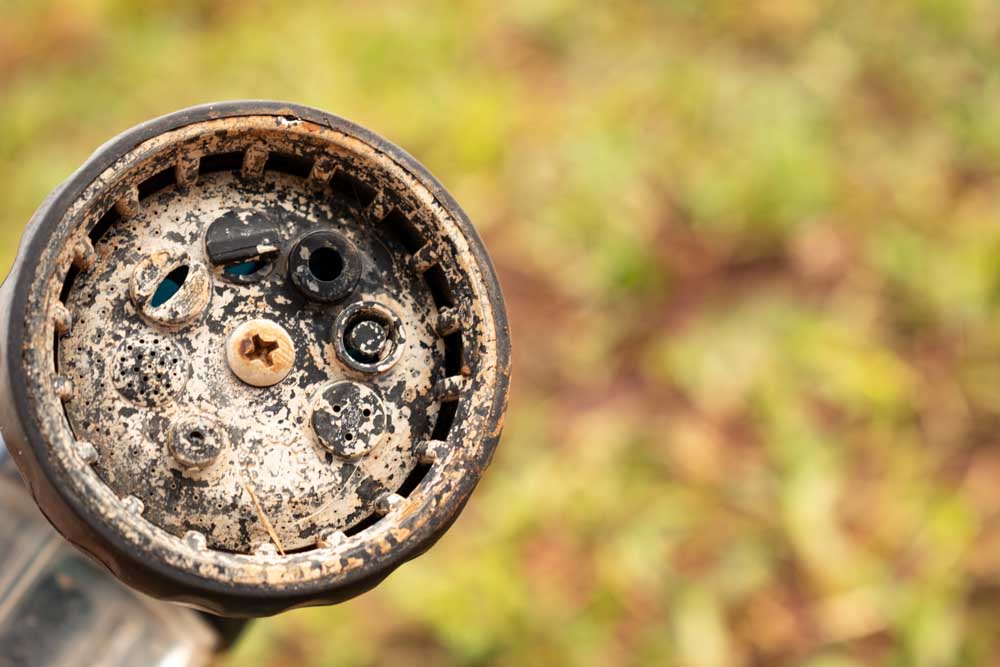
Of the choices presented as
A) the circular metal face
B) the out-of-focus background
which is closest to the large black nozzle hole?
the circular metal face

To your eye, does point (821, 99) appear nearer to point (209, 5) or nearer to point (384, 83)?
point (384, 83)

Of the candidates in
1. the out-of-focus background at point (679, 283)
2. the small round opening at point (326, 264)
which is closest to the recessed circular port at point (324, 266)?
the small round opening at point (326, 264)

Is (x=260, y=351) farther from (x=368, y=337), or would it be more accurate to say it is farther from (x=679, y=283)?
(x=679, y=283)

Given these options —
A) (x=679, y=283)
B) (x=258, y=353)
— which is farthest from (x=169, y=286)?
(x=679, y=283)

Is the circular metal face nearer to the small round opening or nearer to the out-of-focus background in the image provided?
the small round opening

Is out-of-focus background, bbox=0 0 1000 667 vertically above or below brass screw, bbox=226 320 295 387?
above

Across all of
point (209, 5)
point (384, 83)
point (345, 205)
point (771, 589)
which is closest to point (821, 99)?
point (384, 83)

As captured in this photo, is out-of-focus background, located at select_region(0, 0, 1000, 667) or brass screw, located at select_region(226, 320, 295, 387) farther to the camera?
out-of-focus background, located at select_region(0, 0, 1000, 667)
